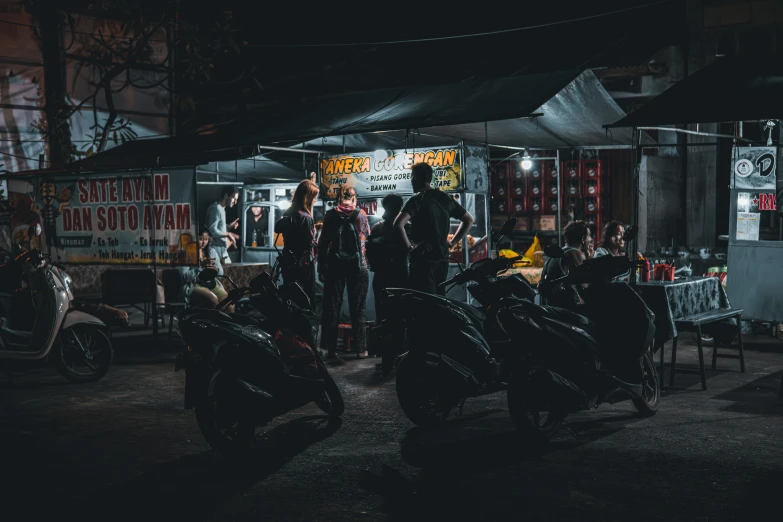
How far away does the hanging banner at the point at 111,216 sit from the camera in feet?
34.9

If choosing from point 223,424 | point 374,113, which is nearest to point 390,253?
point 374,113

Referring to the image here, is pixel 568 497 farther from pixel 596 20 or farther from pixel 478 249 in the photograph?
pixel 596 20

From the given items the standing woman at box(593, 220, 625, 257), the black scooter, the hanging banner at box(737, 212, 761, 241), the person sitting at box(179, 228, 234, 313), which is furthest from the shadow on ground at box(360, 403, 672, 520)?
the hanging banner at box(737, 212, 761, 241)

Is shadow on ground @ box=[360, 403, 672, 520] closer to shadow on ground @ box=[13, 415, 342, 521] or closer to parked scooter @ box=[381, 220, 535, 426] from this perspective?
parked scooter @ box=[381, 220, 535, 426]

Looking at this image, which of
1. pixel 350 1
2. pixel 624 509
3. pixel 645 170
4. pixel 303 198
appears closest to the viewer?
pixel 624 509

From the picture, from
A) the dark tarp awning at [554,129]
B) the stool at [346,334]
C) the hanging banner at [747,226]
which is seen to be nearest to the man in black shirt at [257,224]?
the dark tarp awning at [554,129]

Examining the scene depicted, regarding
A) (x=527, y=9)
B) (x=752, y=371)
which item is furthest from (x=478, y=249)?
Result: (x=527, y=9)

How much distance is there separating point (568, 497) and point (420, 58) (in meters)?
15.9

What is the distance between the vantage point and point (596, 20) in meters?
18.1

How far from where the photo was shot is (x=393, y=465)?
18.2ft

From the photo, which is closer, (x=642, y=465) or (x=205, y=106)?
(x=642, y=465)

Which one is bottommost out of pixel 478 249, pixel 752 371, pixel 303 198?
pixel 752 371

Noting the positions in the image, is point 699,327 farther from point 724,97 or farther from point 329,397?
point 329,397

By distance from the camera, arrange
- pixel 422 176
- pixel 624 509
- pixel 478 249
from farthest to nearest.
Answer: pixel 478 249, pixel 422 176, pixel 624 509
